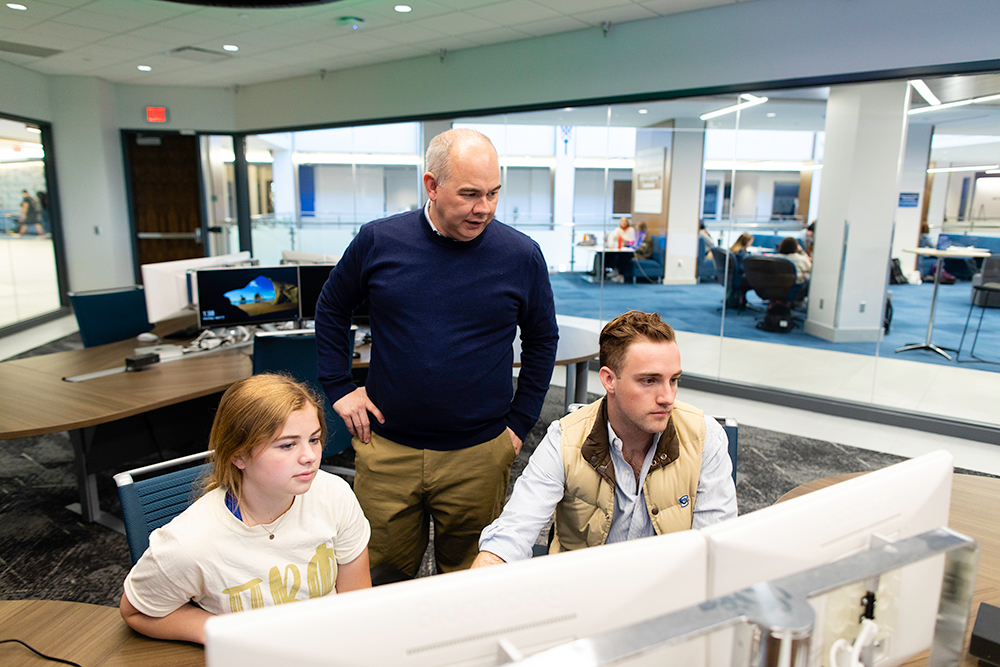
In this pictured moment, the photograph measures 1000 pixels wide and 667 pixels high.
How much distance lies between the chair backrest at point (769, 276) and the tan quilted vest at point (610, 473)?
4367mm

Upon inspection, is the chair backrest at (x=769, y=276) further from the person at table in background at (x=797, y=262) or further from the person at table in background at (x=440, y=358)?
the person at table in background at (x=440, y=358)

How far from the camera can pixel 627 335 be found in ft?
4.86

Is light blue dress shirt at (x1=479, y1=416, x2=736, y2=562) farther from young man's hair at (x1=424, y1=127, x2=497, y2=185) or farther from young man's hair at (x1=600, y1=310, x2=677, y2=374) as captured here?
young man's hair at (x1=424, y1=127, x2=497, y2=185)

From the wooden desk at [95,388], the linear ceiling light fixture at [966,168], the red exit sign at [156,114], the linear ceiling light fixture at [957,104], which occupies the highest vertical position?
the red exit sign at [156,114]

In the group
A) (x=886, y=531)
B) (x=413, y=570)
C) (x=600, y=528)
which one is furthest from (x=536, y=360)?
(x=886, y=531)

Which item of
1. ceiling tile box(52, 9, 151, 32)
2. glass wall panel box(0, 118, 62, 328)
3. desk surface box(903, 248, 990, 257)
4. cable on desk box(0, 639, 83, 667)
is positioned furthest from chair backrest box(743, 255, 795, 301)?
glass wall panel box(0, 118, 62, 328)

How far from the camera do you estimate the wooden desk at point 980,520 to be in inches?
51.6

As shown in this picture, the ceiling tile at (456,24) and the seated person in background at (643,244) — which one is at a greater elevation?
the ceiling tile at (456,24)

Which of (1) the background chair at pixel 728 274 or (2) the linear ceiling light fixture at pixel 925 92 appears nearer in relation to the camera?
(2) the linear ceiling light fixture at pixel 925 92

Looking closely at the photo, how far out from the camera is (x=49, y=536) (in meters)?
2.97

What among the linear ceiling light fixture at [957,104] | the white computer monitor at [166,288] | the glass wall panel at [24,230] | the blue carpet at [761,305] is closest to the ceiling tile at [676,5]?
the linear ceiling light fixture at [957,104]

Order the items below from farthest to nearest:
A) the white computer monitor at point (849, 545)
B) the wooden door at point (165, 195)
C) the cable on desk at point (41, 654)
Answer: the wooden door at point (165, 195) < the cable on desk at point (41, 654) < the white computer monitor at point (849, 545)

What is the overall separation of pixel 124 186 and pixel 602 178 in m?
6.27

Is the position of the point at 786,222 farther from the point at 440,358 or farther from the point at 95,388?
the point at 95,388
